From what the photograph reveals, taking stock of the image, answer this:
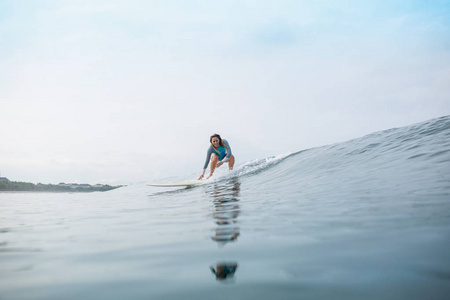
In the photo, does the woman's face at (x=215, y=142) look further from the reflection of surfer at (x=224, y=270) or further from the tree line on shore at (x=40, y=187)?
the tree line on shore at (x=40, y=187)

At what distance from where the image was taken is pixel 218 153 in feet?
43.4

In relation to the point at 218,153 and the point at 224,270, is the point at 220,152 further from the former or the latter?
the point at 224,270

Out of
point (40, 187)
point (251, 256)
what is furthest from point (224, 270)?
point (40, 187)

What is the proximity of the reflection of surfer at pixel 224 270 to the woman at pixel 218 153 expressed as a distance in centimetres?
1071

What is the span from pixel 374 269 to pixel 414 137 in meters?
11.9

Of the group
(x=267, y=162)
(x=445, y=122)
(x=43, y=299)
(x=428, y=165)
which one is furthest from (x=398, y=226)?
(x=267, y=162)

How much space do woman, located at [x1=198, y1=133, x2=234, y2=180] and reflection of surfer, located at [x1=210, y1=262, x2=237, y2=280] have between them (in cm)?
1071

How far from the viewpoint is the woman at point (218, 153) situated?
12648mm

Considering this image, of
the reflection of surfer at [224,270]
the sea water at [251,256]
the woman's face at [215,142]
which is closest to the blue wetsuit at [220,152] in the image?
the woman's face at [215,142]

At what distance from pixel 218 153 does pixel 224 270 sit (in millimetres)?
11444

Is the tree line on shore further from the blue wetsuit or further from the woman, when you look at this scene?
the blue wetsuit

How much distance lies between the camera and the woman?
12.6m

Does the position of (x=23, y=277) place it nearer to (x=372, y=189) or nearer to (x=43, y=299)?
(x=43, y=299)

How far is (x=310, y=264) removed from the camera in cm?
184
